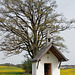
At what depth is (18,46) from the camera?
1176 inches

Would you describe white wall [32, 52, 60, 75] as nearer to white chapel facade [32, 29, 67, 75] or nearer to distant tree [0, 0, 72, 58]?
white chapel facade [32, 29, 67, 75]

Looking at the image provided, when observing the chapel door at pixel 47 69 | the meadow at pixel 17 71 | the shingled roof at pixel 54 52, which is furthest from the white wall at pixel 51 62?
the meadow at pixel 17 71

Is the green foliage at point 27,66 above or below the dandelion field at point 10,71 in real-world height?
above

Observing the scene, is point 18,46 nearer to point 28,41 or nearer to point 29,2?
point 28,41

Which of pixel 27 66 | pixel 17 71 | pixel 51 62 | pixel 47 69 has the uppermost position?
pixel 51 62

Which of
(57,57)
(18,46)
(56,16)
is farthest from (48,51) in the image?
(56,16)

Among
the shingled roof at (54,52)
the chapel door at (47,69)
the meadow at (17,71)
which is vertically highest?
the shingled roof at (54,52)

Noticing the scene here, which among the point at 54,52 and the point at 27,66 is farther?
the point at 27,66

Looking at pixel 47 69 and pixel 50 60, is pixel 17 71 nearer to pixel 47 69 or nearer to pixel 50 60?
pixel 47 69

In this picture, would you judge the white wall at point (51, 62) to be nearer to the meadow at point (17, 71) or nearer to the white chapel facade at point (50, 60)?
the white chapel facade at point (50, 60)

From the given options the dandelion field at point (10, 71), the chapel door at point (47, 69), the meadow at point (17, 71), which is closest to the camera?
the chapel door at point (47, 69)

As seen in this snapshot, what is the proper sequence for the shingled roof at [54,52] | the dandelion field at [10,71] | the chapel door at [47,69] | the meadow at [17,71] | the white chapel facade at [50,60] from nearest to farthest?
the shingled roof at [54,52]
the white chapel facade at [50,60]
the chapel door at [47,69]
the meadow at [17,71]
the dandelion field at [10,71]

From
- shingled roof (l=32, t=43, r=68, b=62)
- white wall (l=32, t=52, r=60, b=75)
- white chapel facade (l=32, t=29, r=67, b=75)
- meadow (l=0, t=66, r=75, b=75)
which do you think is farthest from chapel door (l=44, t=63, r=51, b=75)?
meadow (l=0, t=66, r=75, b=75)

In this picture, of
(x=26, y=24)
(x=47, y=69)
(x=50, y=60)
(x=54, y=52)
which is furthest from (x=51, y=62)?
(x=26, y=24)
